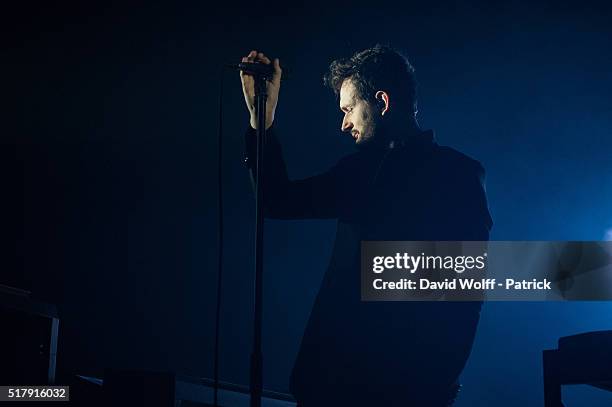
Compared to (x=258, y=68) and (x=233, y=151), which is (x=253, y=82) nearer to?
(x=258, y=68)

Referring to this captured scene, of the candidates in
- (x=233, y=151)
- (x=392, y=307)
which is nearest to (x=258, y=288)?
(x=392, y=307)

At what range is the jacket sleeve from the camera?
1791mm

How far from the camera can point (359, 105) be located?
1.95 metres

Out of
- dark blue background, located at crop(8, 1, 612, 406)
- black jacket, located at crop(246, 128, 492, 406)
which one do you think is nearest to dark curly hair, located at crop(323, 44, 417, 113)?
black jacket, located at crop(246, 128, 492, 406)

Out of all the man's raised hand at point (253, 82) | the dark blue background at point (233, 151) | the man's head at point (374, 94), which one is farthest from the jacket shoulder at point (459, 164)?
the dark blue background at point (233, 151)

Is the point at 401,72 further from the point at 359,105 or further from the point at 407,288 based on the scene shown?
the point at 407,288

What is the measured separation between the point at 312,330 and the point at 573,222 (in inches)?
72.7

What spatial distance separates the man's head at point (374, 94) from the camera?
1.92 meters

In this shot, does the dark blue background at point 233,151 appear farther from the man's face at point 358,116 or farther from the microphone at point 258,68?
the microphone at point 258,68

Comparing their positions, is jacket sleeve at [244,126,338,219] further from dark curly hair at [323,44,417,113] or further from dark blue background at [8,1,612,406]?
dark blue background at [8,1,612,406]

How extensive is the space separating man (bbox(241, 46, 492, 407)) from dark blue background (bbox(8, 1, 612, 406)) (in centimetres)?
100

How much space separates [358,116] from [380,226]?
1.28 ft

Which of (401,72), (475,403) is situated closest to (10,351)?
(401,72)

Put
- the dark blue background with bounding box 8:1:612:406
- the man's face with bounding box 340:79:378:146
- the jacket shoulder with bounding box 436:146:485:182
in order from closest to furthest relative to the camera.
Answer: the jacket shoulder with bounding box 436:146:485:182 < the man's face with bounding box 340:79:378:146 < the dark blue background with bounding box 8:1:612:406
